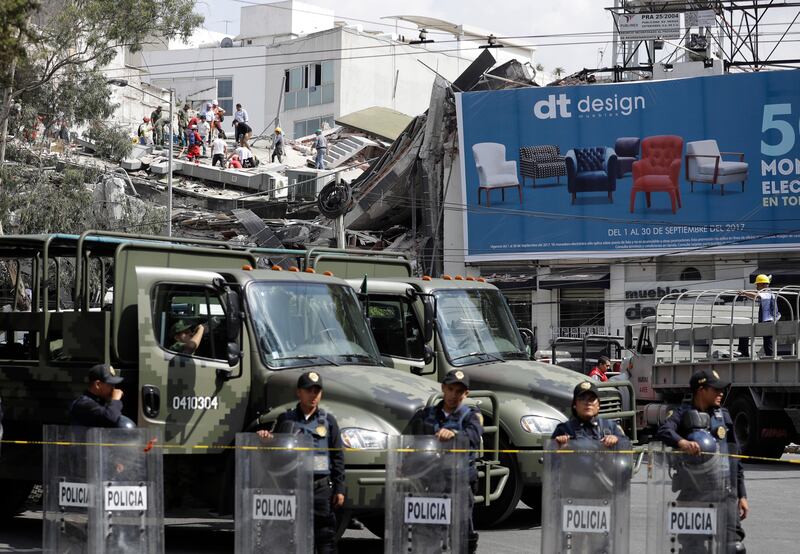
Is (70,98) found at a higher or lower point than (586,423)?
higher

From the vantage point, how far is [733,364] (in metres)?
20.3

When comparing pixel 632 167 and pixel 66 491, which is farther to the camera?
pixel 632 167

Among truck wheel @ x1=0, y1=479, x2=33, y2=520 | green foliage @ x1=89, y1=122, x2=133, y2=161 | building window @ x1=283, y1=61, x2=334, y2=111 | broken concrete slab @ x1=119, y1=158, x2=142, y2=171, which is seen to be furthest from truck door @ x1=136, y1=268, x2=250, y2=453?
building window @ x1=283, y1=61, x2=334, y2=111

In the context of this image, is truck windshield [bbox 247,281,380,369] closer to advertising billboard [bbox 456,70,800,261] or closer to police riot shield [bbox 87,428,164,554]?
police riot shield [bbox 87,428,164,554]

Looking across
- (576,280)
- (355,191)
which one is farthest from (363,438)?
(355,191)

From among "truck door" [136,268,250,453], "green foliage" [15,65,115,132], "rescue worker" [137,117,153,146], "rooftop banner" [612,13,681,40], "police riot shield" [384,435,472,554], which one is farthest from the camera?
"rescue worker" [137,117,153,146]

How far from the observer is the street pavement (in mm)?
11680

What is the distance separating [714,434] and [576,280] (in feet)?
128

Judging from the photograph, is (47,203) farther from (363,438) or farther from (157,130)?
(363,438)

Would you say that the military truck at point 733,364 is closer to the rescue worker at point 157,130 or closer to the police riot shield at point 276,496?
the police riot shield at point 276,496

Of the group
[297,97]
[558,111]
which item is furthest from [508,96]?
[297,97]

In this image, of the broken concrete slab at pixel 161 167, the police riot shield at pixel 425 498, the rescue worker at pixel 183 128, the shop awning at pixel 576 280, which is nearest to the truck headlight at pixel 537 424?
the police riot shield at pixel 425 498

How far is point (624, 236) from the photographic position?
1831 inches

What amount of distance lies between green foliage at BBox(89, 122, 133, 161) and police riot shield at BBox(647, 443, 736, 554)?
108ft
